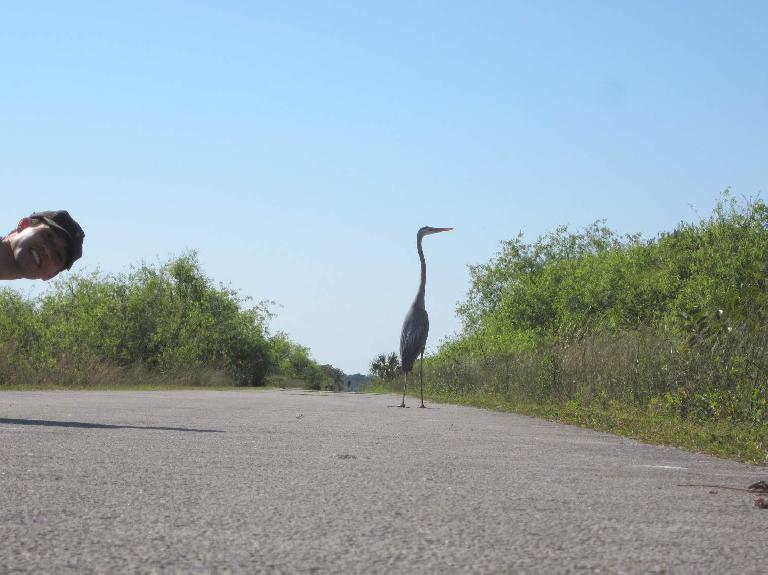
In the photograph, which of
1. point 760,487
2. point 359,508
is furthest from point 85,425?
point 760,487

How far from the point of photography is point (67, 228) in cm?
223

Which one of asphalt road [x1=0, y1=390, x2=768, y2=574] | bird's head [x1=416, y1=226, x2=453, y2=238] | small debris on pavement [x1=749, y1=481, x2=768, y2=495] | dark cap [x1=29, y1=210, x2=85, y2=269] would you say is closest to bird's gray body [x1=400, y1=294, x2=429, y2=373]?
bird's head [x1=416, y1=226, x2=453, y2=238]

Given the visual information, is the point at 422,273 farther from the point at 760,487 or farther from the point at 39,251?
the point at 39,251

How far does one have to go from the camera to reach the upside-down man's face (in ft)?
7.04

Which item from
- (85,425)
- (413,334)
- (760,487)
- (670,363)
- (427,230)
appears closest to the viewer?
(760,487)

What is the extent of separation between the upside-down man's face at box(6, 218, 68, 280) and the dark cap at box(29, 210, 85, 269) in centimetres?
1

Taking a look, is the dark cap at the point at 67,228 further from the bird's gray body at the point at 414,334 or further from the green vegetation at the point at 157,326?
the green vegetation at the point at 157,326

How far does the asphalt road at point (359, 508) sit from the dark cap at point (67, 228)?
1.19m

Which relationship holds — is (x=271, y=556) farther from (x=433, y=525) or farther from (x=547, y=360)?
(x=547, y=360)

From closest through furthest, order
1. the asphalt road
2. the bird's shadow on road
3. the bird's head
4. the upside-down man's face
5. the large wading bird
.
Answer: the upside-down man's face < the asphalt road < the bird's shadow on road < the large wading bird < the bird's head

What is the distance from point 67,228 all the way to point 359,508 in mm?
2509

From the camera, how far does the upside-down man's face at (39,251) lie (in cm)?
215

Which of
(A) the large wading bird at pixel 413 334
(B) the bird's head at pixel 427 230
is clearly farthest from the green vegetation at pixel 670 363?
(B) the bird's head at pixel 427 230

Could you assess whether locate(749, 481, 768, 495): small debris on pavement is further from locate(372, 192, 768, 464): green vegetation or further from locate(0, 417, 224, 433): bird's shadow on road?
locate(0, 417, 224, 433): bird's shadow on road
